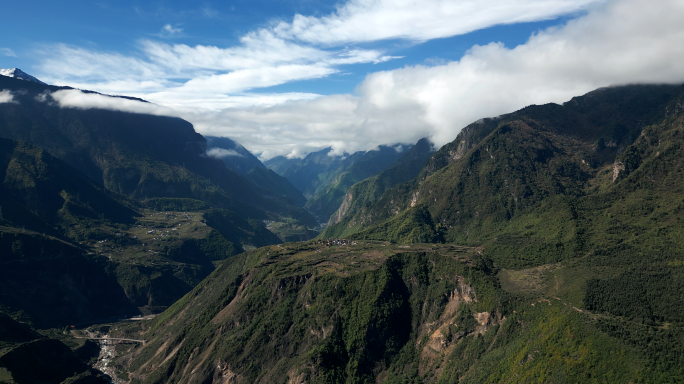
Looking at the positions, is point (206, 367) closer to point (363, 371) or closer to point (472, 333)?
point (363, 371)

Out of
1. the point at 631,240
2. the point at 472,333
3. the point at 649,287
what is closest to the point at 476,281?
the point at 472,333

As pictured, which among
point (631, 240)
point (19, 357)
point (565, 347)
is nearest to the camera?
point (565, 347)

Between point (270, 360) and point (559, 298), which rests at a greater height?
point (559, 298)

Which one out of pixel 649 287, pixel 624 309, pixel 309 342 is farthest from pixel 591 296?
pixel 309 342

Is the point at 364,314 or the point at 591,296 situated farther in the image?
the point at 364,314

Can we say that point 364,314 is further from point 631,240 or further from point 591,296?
point 631,240

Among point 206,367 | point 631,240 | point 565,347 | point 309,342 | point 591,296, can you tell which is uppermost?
point 631,240

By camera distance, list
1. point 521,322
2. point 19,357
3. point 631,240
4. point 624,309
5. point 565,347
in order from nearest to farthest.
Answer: point 565,347 → point 624,309 → point 521,322 → point 19,357 → point 631,240

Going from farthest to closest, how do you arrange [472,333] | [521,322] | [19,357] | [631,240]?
[631,240], [19,357], [472,333], [521,322]

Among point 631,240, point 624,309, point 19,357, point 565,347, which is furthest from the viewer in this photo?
point 631,240
